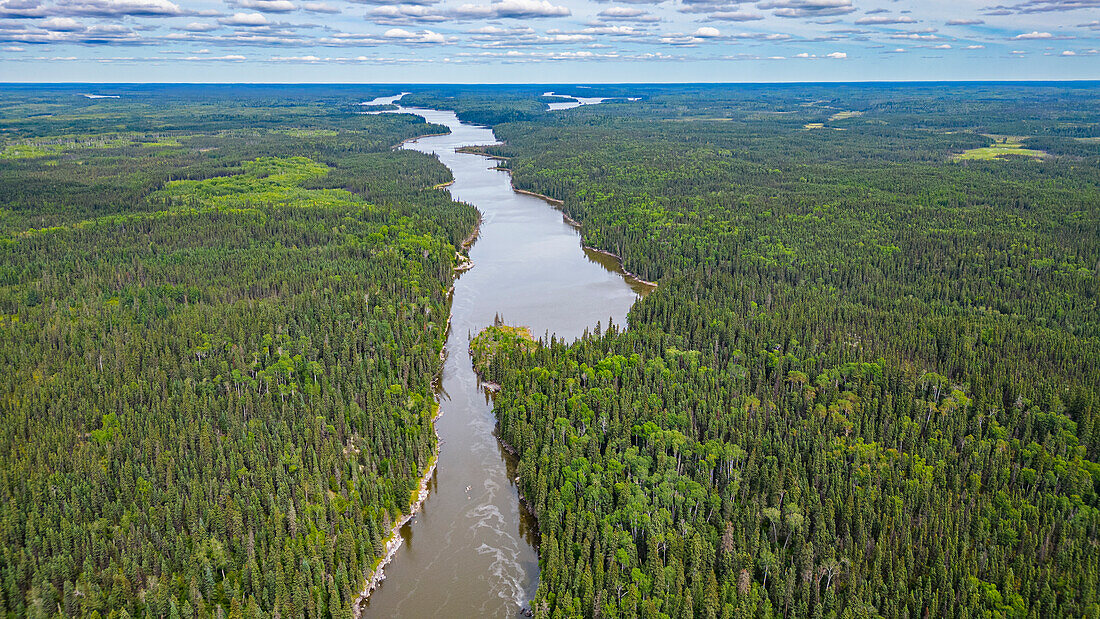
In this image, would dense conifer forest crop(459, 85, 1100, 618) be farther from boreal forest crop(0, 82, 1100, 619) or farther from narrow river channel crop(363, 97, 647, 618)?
narrow river channel crop(363, 97, 647, 618)

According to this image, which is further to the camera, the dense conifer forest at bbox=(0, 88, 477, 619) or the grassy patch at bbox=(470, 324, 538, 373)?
the grassy patch at bbox=(470, 324, 538, 373)

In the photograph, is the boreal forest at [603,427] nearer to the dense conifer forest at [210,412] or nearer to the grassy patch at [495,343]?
the dense conifer forest at [210,412]

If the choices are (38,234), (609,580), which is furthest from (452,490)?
(38,234)

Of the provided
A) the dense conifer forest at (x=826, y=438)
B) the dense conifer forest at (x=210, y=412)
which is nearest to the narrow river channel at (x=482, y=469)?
the dense conifer forest at (x=210, y=412)

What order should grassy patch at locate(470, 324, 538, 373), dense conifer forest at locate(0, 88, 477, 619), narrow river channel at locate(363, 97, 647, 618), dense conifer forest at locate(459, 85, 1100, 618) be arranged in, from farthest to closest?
grassy patch at locate(470, 324, 538, 373) < narrow river channel at locate(363, 97, 647, 618) < dense conifer forest at locate(0, 88, 477, 619) < dense conifer forest at locate(459, 85, 1100, 618)

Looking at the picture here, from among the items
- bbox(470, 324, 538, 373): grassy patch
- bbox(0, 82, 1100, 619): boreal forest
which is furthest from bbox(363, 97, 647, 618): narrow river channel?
bbox(0, 82, 1100, 619): boreal forest

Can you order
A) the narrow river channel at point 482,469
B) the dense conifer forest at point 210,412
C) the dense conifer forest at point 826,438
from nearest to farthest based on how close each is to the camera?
1. the dense conifer forest at point 826,438
2. the dense conifer forest at point 210,412
3. the narrow river channel at point 482,469
